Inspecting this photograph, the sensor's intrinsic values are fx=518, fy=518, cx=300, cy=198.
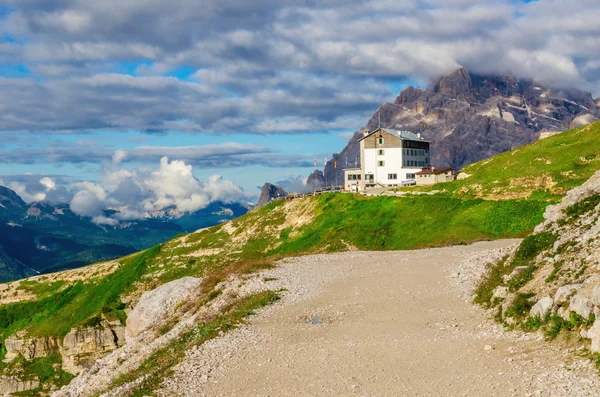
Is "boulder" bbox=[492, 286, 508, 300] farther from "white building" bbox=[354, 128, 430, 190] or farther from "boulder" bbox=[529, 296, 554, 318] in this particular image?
"white building" bbox=[354, 128, 430, 190]

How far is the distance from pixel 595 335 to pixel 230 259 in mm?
63768

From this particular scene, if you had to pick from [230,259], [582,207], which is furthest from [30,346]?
[582,207]

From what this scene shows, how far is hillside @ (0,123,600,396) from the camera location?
34.6 m

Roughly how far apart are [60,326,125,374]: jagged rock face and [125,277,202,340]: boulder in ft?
114

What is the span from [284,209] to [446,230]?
3889cm

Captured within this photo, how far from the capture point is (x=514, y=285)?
28438 millimetres

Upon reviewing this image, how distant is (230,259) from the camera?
79.2m

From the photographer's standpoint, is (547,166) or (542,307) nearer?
(542,307)

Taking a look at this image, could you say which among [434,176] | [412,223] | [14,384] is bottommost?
[14,384]

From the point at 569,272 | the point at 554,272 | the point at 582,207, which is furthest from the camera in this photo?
the point at 582,207

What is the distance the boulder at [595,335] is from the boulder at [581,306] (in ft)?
3.15

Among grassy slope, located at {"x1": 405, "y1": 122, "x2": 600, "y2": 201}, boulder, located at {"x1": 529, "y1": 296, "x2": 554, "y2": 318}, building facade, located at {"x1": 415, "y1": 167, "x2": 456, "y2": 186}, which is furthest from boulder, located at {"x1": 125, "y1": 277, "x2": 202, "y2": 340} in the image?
building facade, located at {"x1": 415, "y1": 167, "x2": 456, "y2": 186}

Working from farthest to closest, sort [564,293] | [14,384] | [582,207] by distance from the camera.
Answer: [14,384], [582,207], [564,293]

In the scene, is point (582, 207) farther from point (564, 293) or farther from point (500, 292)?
point (564, 293)
